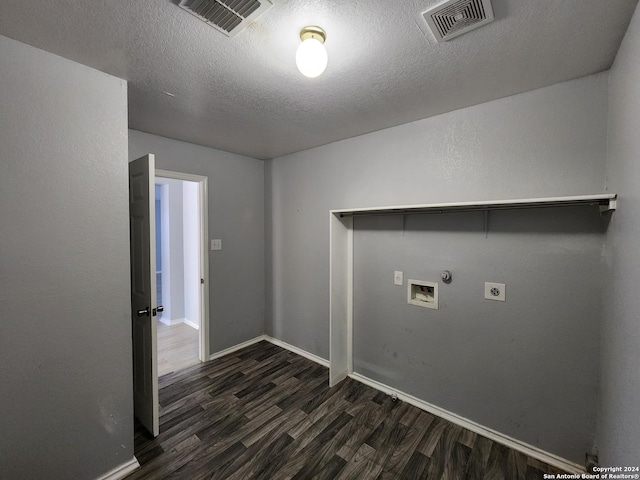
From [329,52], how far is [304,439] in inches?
97.8

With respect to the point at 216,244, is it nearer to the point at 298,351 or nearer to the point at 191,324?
the point at 298,351

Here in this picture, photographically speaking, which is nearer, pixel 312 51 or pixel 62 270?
pixel 312 51

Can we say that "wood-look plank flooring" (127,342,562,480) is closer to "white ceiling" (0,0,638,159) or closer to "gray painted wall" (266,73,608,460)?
"gray painted wall" (266,73,608,460)

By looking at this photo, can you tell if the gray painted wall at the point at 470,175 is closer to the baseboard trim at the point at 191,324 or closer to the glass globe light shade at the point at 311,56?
the glass globe light shade at the point at 311,56

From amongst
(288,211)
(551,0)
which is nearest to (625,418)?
(551,0)

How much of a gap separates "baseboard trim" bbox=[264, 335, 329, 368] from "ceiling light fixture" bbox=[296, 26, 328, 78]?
2.78 meters

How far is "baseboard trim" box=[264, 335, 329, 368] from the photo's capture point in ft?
9.94

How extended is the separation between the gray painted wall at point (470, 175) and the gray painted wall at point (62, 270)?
5.94 ft

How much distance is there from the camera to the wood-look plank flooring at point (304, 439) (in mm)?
1698

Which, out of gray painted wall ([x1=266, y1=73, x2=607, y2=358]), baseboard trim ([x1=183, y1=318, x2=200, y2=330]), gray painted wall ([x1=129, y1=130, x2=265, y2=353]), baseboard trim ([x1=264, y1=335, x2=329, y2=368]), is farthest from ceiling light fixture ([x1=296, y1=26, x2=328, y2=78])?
baseboard trim ([x1=183, y1=318, x2=200, y2=330])

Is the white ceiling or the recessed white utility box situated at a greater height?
the white ceiling

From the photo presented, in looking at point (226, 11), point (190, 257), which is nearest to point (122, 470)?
point (226, 11)

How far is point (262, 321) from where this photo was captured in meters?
3.67

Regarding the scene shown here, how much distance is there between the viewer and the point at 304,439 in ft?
6.40
